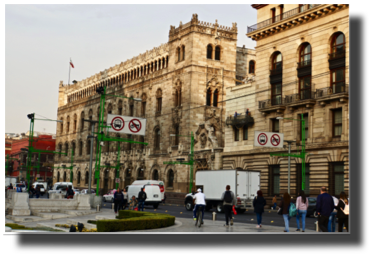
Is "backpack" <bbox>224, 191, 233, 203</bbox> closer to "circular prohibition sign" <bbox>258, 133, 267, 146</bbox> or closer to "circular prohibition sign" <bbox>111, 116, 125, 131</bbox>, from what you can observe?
"circular prohibition sign" <bbox>111, 116, 125, 131</bbox>

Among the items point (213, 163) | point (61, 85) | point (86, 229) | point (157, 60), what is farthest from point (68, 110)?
point (86, 229)

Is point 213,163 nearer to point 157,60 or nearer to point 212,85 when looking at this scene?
point 212,85

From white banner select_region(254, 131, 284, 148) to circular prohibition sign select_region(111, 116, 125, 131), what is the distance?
37.9 ft

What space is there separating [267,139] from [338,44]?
10.6 meters

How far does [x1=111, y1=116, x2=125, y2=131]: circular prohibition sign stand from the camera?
3080 cm

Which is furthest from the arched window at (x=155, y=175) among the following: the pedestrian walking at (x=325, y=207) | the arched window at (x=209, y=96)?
the pedestrian walking at (x=325, y=207)

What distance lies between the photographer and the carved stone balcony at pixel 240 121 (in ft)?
156

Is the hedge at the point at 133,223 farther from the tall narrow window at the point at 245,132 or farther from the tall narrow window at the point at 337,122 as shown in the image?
the tall narrow window at the point at 245,132

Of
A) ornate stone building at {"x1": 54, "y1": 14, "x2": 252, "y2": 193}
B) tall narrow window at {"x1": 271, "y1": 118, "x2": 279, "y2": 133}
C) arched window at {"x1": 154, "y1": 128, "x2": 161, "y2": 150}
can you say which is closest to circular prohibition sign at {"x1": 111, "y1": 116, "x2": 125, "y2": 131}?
tall narrow window at {"x1": 271, "y1": 118, "x2": 279, "y2": 133}

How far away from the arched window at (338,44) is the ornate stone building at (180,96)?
18299 mm
